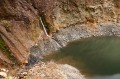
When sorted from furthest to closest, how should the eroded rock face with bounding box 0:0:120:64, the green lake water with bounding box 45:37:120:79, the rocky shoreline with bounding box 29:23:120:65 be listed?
the rocky shoreline with bounding box 29:23:120:65
the eroded rock face with bounding box 0:0:120:64
the green lake water with bounding box 45:37:120:79

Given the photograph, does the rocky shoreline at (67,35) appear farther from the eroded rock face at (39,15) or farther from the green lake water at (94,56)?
the green lake water at (94,56)

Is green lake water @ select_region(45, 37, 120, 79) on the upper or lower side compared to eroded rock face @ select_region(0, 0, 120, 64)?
lower

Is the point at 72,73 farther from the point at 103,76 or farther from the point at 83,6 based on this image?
the point at 83,6

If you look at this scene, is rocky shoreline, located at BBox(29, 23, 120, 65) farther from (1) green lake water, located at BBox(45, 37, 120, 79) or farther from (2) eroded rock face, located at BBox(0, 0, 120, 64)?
(1) green lake water, located at BBox(45, 37, 120, 79)

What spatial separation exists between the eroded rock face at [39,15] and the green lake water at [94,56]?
158 inches

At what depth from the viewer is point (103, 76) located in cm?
3716

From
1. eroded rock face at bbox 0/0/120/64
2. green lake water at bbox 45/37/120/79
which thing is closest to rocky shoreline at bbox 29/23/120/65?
eroded rock face at bbox 0/0/120/64

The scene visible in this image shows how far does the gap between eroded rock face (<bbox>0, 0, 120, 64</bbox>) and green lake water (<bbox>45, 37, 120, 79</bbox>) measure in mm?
4014

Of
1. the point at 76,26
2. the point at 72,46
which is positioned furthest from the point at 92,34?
the point at 72,46

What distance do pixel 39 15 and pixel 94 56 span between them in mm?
10500

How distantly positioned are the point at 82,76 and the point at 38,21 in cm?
1307

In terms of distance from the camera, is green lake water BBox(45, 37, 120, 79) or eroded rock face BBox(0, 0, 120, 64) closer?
green lake water BBox(45, 37, 120, 79)

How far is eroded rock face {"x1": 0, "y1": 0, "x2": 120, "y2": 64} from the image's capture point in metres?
40.4

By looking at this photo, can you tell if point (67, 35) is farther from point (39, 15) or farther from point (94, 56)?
point (94, 56)
